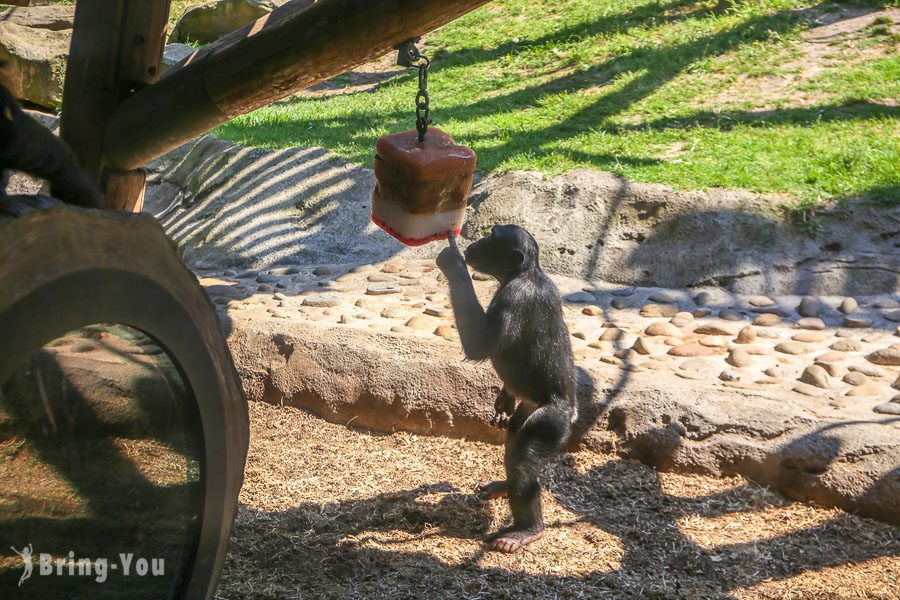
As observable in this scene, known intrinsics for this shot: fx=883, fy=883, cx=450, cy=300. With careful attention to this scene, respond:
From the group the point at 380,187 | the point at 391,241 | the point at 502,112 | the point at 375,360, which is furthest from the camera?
the point at 502,112

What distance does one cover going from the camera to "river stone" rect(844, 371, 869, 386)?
185 inches

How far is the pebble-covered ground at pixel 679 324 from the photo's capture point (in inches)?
187

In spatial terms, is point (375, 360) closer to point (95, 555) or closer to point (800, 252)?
point (95, 555)

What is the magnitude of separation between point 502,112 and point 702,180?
319 cm

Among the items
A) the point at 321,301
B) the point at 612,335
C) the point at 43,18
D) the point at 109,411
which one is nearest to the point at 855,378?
the point at 612,335


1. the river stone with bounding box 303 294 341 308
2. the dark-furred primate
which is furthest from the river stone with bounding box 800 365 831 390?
the dark-furred primate

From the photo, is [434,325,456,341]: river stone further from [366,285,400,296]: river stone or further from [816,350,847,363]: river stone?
[816,350,847,363]: river stone

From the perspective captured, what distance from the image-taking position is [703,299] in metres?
5.96

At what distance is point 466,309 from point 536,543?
1.07 m

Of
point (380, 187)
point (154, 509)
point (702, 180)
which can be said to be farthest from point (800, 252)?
point (154, 509)

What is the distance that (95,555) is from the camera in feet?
7.74

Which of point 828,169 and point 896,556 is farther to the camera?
point 828,169

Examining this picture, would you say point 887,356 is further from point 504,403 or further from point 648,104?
point 648,104

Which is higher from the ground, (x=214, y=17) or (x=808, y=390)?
(x=214, y=17)
